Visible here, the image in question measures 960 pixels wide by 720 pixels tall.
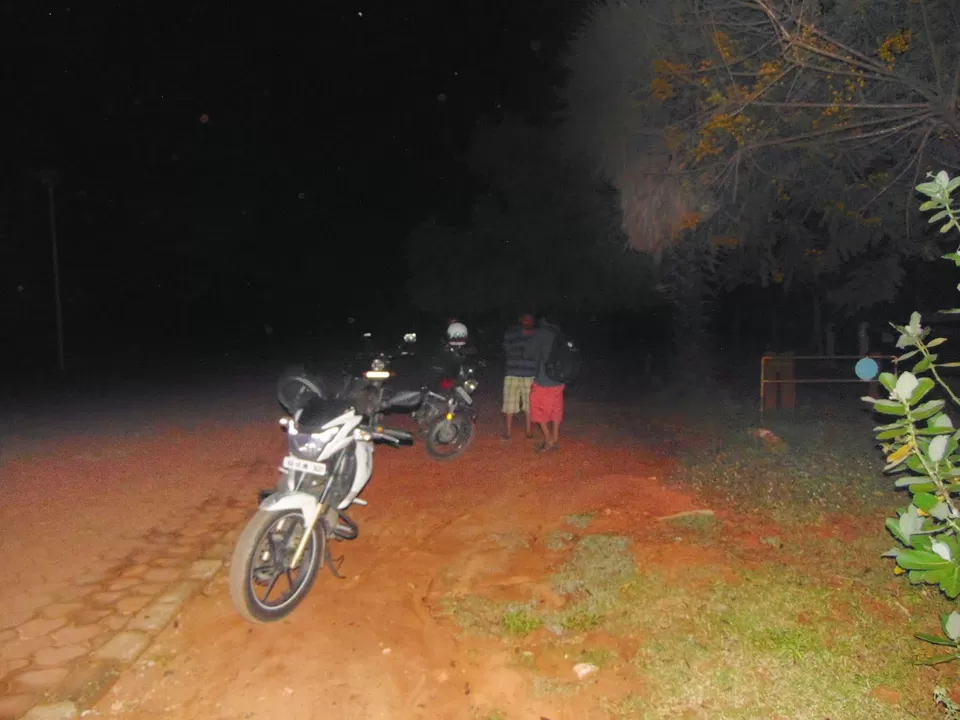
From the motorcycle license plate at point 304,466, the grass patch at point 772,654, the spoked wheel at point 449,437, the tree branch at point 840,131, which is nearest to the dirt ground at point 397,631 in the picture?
the grass patch at point 772,654

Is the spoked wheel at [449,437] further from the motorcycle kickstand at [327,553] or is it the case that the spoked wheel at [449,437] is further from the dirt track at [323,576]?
the motorcycle kickstand at [327,553]

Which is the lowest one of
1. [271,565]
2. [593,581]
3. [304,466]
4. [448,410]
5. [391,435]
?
[593,581]

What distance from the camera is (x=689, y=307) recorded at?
1505 centimetres

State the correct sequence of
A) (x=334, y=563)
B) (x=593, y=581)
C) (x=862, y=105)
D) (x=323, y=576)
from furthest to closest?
(x=862, y=105) < (x=334, y=563) < (x=323, y=576) < (x=593, y=581)

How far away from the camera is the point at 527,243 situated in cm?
1633

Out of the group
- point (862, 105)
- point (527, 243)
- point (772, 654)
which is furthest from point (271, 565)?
point (527, 243)

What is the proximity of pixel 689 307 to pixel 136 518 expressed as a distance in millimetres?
10842

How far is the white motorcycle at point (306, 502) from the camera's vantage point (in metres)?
4.81

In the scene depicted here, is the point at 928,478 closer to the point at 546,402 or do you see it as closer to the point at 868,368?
the point at 546,402

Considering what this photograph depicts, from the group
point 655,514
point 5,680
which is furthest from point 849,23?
point 5,680

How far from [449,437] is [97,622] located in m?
5.18

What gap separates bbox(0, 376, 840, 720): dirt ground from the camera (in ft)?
13.7

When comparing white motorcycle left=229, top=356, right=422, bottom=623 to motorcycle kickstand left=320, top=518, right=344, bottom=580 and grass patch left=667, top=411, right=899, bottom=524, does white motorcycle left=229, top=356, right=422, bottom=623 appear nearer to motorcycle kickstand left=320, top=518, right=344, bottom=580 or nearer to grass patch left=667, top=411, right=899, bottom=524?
motorcycle kickstand left=320, top=518, right=344, bottom=580

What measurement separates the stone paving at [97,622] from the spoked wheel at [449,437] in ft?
10.4
